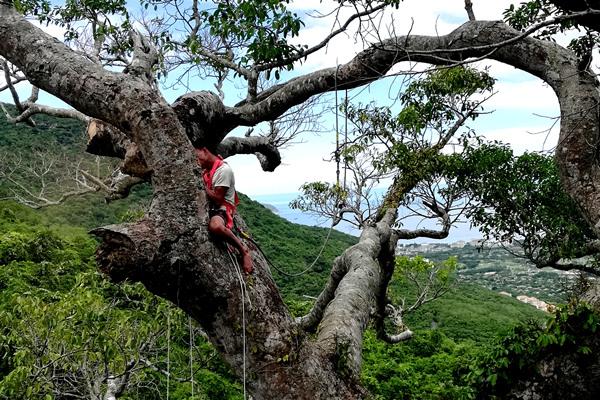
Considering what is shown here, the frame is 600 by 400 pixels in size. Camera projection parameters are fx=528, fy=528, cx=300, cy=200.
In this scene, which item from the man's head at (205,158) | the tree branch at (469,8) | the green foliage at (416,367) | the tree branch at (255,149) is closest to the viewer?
the man's head at (205,158)

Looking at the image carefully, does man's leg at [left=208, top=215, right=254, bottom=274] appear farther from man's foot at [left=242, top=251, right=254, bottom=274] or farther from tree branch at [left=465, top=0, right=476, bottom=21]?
tree branch at [left=465, top=0, right=476, bottom=21]

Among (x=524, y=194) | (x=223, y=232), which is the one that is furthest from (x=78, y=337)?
(x=524, y=194)

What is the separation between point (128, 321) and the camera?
5.78m

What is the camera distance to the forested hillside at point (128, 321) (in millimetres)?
5078

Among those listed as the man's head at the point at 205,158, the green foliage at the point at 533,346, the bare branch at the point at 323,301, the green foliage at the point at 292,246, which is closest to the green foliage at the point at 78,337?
the man's head at the point at 205,158

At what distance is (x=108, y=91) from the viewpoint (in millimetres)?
2512

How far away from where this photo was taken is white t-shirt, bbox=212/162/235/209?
2.80m

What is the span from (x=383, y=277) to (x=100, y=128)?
342 centimetres

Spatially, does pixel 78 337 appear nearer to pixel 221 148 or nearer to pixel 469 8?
pixel 221 148

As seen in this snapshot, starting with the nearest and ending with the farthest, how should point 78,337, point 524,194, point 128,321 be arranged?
point 78,337 → point 128,321 → point 524,194

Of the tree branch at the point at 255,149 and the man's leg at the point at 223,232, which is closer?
the man's leg at the point at 223,232

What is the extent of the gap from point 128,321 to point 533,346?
412 cm

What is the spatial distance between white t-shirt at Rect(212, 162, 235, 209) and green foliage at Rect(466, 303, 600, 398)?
2.15 m

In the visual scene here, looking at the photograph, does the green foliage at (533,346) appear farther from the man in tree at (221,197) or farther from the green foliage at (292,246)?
the green foliage at (292,246)
